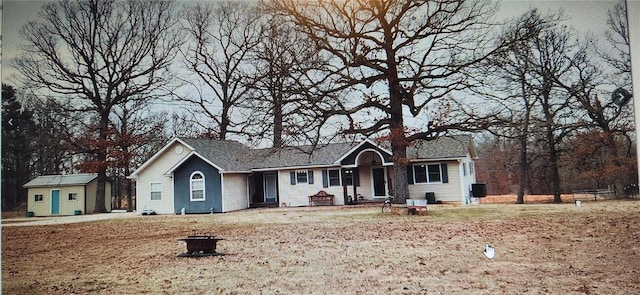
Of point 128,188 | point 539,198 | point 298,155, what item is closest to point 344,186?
point 298,155

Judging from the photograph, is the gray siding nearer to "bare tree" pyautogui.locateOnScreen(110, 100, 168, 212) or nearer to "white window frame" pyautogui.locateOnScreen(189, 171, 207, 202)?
"white window frame" pyautogui.locateOnScreen(189, 171, 207, 202)

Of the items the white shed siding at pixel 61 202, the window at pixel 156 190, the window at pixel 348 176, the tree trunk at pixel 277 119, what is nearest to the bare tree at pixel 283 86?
the tree trunk at pixel 277 119

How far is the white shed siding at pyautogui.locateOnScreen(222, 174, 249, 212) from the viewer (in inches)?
207

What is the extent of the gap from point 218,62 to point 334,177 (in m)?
2.83

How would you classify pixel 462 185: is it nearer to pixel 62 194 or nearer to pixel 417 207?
pixel 417 207

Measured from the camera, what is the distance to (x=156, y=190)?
455cm

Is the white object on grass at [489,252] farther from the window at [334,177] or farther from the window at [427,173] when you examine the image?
the window at [334,177]

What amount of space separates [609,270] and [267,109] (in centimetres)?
323

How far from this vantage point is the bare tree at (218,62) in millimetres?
4613

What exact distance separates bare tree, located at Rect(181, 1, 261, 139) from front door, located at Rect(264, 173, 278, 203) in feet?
3.69

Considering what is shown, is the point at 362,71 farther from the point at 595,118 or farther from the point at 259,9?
the point at 595,118

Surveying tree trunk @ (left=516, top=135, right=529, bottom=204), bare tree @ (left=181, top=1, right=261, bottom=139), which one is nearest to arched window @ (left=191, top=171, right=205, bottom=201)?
bare tree @ (left=181, top=1, right=261, bottom=139)

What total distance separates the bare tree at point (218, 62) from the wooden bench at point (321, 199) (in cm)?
163

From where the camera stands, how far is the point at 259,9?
15.7 ft
